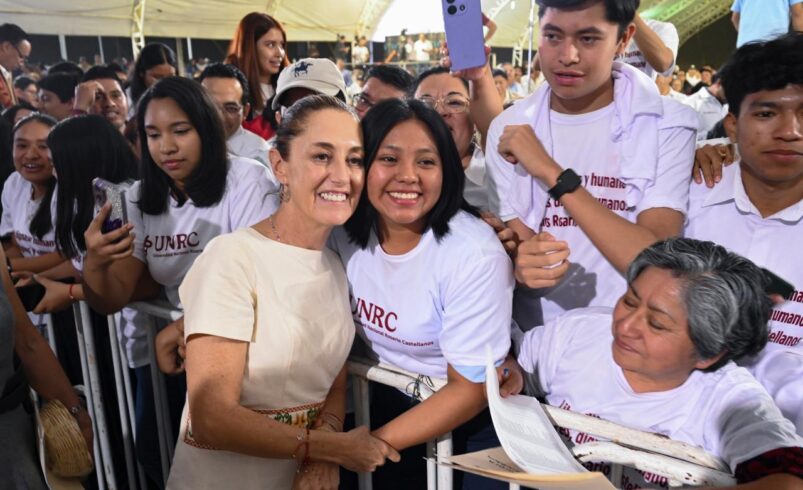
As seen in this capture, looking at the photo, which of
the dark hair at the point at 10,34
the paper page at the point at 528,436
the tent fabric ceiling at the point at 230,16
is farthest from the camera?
the tent fabric ceiling at the point at 230,16

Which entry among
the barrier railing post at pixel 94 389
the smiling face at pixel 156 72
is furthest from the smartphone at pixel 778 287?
the smiling face at pixel 156 72

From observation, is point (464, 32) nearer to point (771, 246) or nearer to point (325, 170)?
point (325, 170)

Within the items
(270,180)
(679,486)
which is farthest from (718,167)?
(270,180)

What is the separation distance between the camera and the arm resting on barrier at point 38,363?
168cm

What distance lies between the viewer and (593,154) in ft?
6.09

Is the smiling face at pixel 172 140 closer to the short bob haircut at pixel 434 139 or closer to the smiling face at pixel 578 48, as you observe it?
the short bob haircut at pixel 434 139

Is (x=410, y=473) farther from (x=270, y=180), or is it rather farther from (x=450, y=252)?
(x=270, y=180)

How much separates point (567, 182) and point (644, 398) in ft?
Result: 2.10

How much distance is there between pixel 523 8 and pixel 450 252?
2056cm

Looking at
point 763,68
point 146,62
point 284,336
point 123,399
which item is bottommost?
point 123,399

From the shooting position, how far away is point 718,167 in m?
1.78

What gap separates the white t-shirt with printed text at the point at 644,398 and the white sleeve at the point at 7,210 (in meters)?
2.94

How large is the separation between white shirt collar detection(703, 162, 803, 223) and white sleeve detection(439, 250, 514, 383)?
72 centimetres

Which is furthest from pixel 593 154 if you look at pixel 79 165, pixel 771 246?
Answer: pixel 79 165
